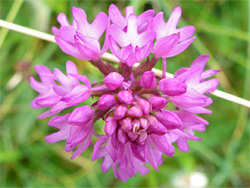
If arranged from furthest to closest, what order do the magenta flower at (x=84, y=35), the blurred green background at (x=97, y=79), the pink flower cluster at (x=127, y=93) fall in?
the blurred green background at (x=97, y=79) → the magenta flower at (x=84, y=35) → the pink flower cluster at (x=127, y=93)

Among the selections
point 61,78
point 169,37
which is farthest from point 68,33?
point 169,37

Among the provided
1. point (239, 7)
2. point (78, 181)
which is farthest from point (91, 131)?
point (239, 7)

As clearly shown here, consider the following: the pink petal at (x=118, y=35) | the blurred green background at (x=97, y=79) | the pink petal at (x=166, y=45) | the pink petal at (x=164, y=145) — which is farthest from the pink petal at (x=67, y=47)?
the blurred green background at (x=97, y=79)

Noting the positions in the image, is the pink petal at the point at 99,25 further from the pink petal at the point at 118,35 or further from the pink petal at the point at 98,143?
the pink petal at the point at 98,143

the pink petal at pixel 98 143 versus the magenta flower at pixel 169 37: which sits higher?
the magenta flower at pixel 169 37

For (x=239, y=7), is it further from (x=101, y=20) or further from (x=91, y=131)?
(x=91, y=131)

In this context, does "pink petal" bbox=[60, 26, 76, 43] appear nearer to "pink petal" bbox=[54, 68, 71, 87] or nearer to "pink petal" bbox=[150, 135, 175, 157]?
"pink petal" bbox=[54, 68, 71, 87]

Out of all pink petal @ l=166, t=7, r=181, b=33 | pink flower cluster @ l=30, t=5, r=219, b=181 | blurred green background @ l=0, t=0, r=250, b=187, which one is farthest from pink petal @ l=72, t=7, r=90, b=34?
blurred green background @ l=0, t=0, r=250, b=187
